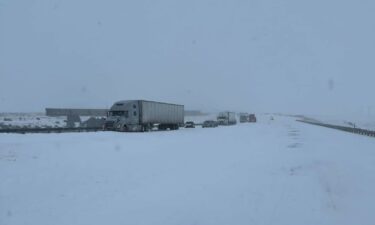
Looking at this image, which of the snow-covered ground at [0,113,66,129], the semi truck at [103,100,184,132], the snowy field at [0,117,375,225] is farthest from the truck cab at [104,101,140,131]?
the snowy field at [0,117,375,225]

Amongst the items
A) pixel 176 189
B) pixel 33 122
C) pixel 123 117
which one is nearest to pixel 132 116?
pixel 123 117

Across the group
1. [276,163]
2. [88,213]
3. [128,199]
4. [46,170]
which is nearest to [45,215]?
[88,213]

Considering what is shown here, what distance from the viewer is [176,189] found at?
14086 millimetres

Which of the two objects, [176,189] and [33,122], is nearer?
[176,189]

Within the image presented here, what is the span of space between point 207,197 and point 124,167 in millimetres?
6931

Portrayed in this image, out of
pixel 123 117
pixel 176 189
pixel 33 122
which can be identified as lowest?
pixel 176 189

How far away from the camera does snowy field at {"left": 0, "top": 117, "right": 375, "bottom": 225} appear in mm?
10570

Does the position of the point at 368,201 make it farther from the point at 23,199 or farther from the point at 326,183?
the point at 23,199

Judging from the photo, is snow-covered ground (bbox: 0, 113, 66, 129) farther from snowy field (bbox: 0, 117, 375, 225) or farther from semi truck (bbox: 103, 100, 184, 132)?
snowy field (bbox: 0, 117, 375, 225)

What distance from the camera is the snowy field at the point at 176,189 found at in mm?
10570

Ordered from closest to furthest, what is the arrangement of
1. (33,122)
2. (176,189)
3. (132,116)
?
1. (176,189)
2. (132,116)
3. (33,122)

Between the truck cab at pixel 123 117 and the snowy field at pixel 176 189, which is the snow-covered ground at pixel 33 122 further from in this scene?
the snowy field at pixel 176 189

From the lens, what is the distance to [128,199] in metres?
12.8

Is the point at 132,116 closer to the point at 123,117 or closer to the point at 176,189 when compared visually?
the point at 123,117
